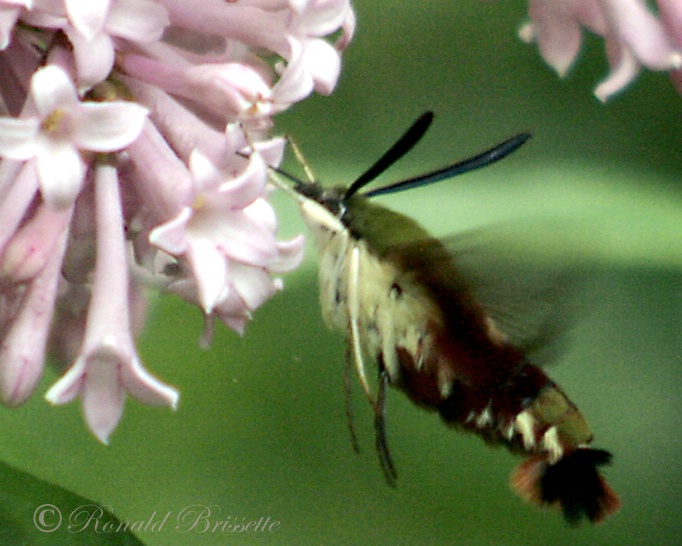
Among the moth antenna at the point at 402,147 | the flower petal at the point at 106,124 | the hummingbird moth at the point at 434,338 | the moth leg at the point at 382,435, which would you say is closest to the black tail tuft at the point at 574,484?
the hummingbird moth at the point at 434,338

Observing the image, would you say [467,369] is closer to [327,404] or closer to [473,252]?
[473,252]

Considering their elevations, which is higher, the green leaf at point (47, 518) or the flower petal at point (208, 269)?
the flower petal at point (208, 269)

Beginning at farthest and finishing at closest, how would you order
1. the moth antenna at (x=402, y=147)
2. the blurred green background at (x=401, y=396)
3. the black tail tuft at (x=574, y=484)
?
1. the blurred green background at (x=401, y=396)
2. the black tail tuft at (x=574, y=484)
3. the moth antenna at (x=402, y=147)

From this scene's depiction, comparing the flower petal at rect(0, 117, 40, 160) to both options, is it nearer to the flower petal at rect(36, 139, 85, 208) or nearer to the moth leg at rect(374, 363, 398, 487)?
the flower petal at rect(36, 139, 85, 208)

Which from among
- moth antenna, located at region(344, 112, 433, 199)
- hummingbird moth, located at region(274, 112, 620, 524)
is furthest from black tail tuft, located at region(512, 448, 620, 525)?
moth antenna, located at region(344, 112, 433, 199)

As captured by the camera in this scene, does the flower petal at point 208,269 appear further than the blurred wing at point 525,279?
No

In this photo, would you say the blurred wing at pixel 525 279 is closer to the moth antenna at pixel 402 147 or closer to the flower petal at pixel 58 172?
the moth antenna at pixel 402 147
